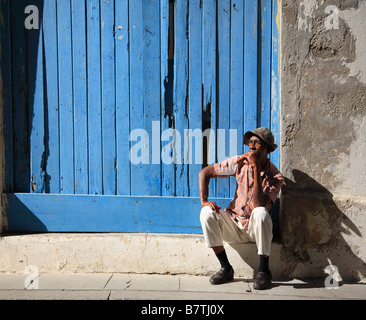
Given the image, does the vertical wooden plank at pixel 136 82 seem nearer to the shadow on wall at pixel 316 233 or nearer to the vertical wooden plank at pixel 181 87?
the vertical wooden plank at pixel 181 87

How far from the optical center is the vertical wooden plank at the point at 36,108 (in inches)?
150

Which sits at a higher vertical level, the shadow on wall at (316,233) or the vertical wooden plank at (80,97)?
the vertical wooden plank at (80,97)

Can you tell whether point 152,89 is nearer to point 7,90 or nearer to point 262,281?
point 7,90

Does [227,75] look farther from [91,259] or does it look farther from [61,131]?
[91,259]

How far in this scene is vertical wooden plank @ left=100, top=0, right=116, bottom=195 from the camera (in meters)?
3.74

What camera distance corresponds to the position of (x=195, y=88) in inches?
148

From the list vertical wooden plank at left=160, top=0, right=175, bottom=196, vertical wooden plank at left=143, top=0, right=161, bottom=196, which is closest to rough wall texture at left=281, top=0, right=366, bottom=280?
vertical wooden plank at left=160, top=0, right=175, bottom=196

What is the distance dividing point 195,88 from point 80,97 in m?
1.04

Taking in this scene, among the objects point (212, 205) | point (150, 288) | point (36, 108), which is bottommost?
point (150, 288)

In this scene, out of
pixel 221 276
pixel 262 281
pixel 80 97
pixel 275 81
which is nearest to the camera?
pixel 262 281

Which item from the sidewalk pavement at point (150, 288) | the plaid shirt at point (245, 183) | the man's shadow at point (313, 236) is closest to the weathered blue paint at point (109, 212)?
the plaid shirt at point (245, 183)

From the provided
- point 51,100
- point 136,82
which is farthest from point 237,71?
point 51,100

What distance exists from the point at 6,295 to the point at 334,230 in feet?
8.82

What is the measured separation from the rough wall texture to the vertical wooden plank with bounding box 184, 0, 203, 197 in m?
0.72
